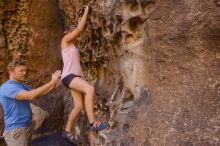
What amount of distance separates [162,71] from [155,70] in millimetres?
84

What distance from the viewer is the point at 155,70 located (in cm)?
258

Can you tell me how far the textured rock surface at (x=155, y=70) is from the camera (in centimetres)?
216

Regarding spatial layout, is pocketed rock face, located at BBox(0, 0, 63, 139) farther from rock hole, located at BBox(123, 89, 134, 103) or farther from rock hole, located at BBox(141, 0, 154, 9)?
rock hole, located at BBox(141, 0, 154, 9)

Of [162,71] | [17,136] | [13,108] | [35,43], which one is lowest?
[17,136]

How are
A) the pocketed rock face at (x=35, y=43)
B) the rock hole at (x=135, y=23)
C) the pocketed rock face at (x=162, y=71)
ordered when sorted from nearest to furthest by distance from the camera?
the pocketed rock face at (x=162, y=71)
the rock hole at (x=135, y=23)
the pocketed rock face at (x=35, y=43)

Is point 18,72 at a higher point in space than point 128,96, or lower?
higher

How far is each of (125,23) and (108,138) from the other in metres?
1.10

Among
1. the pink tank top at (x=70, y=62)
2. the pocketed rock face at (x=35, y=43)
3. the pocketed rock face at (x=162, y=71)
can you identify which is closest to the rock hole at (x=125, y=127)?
the pocketed rock face at (x=162, y=71)

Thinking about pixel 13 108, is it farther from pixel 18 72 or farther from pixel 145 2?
pixel 145 2

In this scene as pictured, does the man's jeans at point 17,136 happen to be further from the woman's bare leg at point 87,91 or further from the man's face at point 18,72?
the woman's bare leg at point 87,91

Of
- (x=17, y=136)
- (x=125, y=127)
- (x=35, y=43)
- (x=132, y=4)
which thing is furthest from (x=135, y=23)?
(x=35, y=43)

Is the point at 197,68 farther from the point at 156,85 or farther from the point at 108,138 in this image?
the point at 108,138

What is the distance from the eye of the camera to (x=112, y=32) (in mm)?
3199

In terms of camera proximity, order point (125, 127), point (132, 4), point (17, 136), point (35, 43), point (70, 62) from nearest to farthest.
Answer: point (132, 4), point (125, 127), point (17, 136), point (70, 62), point (35, 43)
